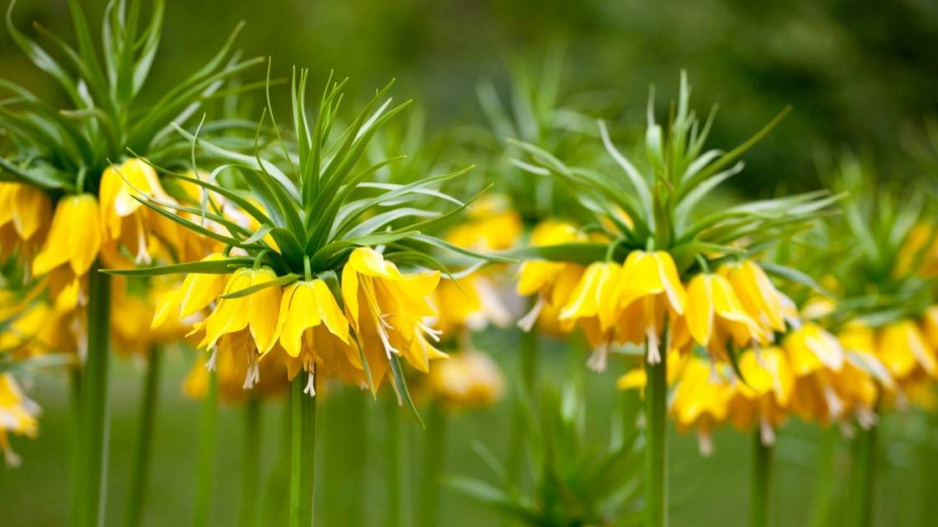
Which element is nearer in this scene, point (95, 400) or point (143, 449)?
point (95, 400)

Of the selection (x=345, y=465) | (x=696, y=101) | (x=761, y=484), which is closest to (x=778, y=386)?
(x=761, y=484)

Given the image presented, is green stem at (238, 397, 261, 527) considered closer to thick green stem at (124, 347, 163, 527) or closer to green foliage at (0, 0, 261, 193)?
thick green stem at (124, 347, 163, 527)

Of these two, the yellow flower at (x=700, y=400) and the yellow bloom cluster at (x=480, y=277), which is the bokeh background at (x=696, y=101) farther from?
the yellow flower at (x=700, y=400)

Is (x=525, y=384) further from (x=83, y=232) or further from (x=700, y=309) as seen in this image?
(x=83, y=232)

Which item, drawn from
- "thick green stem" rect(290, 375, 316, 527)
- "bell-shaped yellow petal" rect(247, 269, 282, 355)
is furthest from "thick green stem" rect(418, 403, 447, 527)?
"bell-shaped yellow petal" rect(247, 269, 282, 355)

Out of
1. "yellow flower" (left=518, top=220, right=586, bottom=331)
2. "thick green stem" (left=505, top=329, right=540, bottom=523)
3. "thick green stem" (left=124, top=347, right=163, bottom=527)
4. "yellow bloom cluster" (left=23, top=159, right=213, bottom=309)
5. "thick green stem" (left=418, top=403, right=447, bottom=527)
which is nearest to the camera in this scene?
"yellow bloom cluster" (left=23, top=159, right=213, bottom=309)

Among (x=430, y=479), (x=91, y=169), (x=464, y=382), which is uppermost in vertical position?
(x=91, y=169)
